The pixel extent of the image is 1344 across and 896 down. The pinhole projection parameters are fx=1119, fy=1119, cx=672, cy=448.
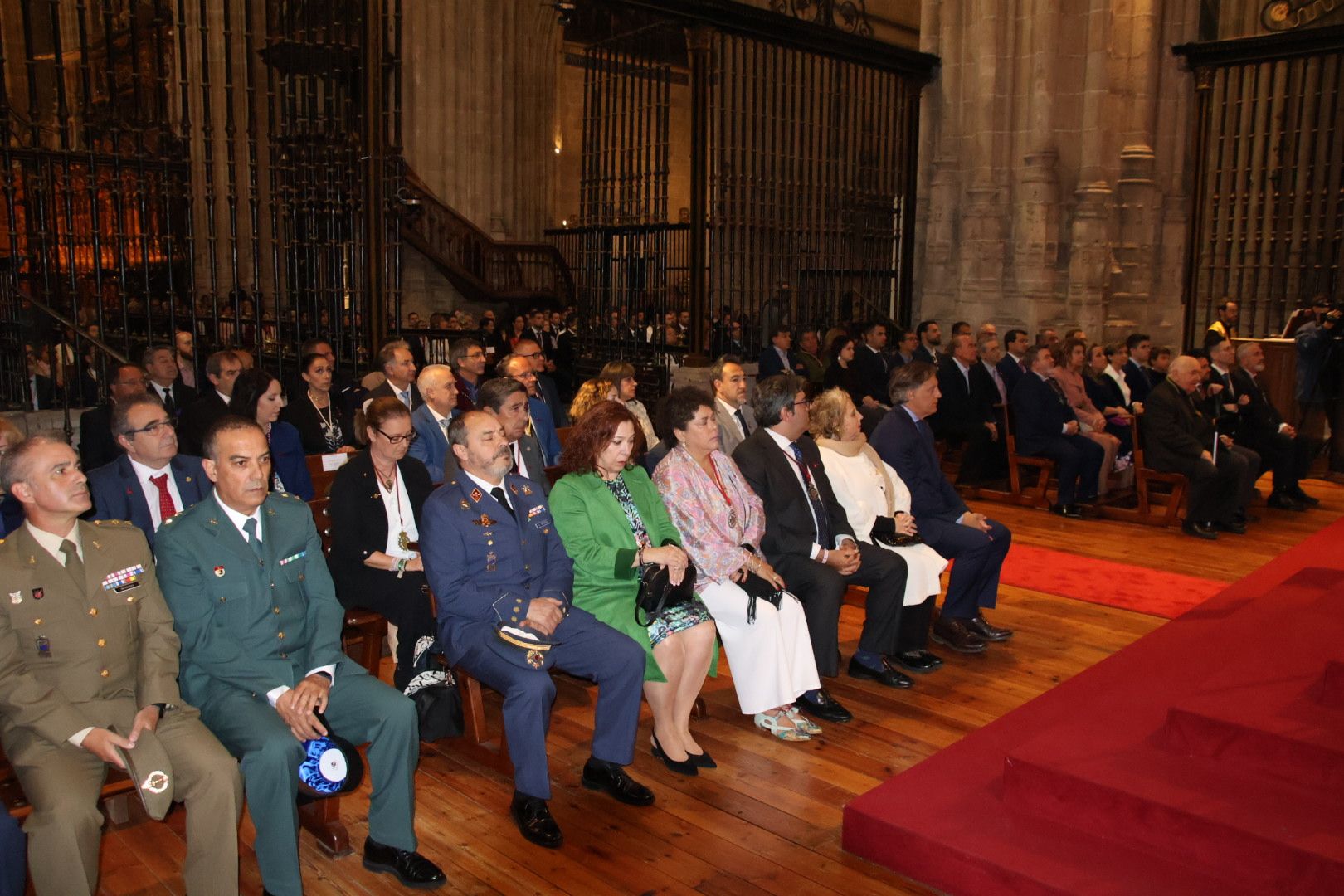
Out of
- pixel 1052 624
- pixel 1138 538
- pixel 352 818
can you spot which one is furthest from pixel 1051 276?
pixel 352 818

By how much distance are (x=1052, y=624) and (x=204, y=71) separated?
5530 millimetres

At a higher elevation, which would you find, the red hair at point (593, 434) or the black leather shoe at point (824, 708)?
the red hair at point (593, 434)

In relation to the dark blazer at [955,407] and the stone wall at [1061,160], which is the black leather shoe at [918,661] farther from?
the stone wall at [1061,160]

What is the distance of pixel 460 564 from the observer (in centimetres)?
341

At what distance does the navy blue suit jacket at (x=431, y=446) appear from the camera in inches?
196

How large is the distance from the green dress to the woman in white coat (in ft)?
3.83

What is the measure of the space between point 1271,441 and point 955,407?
2201 mm

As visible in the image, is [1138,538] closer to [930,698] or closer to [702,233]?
[930,698]

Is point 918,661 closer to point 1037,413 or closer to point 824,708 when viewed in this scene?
point 824,708

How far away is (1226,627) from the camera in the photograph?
4.73 m

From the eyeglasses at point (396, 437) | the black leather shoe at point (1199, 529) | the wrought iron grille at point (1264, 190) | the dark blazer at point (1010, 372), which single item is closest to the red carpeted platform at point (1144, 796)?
the eyeglasses at point (396, 437)

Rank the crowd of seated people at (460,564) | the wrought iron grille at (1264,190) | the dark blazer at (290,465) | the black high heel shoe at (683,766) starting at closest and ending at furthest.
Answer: the crowd of seated people at (460,564) → the black high heel shoe at (683,766) → the dark blazer at (290,465) → the wrought iron grille at (1264,190)

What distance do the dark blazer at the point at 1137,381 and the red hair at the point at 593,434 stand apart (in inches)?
244

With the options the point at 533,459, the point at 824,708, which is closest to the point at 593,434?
the point at 533,459
